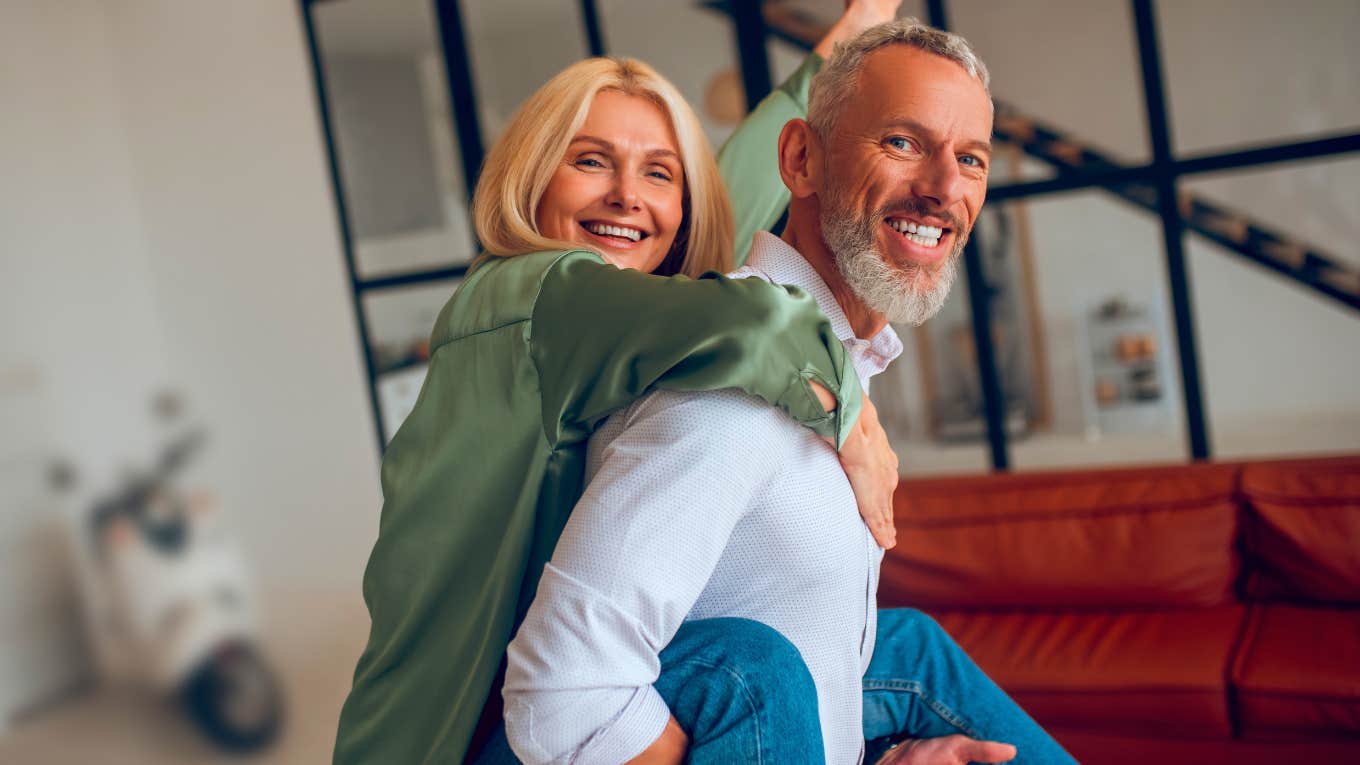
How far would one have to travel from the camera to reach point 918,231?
1.39 metres

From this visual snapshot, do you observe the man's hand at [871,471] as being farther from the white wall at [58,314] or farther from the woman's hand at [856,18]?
the white wall at [58,314]

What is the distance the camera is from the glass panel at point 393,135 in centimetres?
495

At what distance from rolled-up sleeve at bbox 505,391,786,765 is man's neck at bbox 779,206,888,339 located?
43cm

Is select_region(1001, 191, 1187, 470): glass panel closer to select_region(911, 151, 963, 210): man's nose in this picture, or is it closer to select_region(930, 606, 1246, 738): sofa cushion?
select_region(930, 606, 1246, 738): sofa cushion

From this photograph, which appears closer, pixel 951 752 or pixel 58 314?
pixel 951 752

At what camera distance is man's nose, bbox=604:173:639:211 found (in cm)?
155

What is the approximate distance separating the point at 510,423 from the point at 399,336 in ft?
14.0

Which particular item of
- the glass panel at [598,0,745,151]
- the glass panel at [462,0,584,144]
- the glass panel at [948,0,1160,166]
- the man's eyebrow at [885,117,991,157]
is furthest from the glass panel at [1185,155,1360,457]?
the man's eyebrow at [885,117,991,157]

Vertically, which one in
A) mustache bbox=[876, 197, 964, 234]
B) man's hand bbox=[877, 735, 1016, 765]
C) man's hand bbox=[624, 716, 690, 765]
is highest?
mustache bbox=[876, 197, 964, 234]

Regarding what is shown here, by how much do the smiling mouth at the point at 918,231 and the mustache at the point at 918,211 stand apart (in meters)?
0.01

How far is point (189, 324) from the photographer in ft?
19.2

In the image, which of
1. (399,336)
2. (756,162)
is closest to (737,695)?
(756,162)

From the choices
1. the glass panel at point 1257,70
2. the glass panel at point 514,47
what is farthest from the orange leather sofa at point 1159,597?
the glass panel at point 514,47

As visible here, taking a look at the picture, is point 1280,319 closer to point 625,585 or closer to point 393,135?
point 625,585
